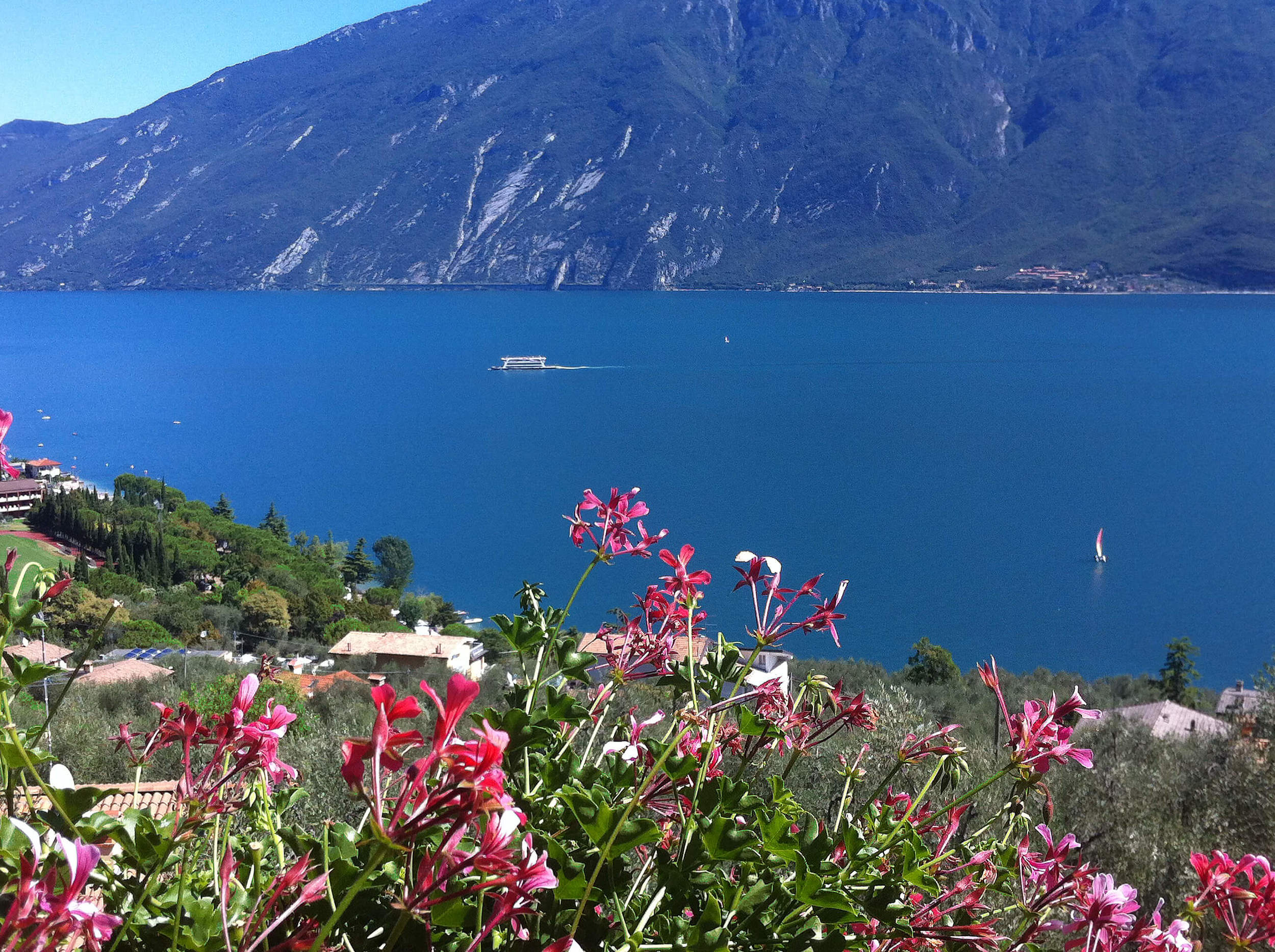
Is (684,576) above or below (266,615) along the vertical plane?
above

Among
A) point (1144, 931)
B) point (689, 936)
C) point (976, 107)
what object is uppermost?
point (976, 107)

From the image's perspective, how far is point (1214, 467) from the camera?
127ft

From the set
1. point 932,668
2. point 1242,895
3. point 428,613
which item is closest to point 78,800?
point 1242,895

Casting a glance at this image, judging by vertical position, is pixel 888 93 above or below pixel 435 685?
above

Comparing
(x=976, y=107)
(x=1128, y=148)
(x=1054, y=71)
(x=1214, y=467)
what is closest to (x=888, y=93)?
(x=976, y=107)

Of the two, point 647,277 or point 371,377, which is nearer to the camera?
point 371,377

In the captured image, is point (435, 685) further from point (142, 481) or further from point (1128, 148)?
point (1128, 148)

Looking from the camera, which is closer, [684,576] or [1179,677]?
[684,576]

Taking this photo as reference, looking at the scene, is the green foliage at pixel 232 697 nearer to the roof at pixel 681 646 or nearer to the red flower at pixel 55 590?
the roof at pixel 681 646

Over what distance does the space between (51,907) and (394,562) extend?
2663cm

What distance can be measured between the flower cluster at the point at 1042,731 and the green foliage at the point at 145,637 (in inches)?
657

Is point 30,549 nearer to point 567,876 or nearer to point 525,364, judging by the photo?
point 567,876

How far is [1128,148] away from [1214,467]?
10459 cm

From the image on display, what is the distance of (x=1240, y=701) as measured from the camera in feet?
33.4
